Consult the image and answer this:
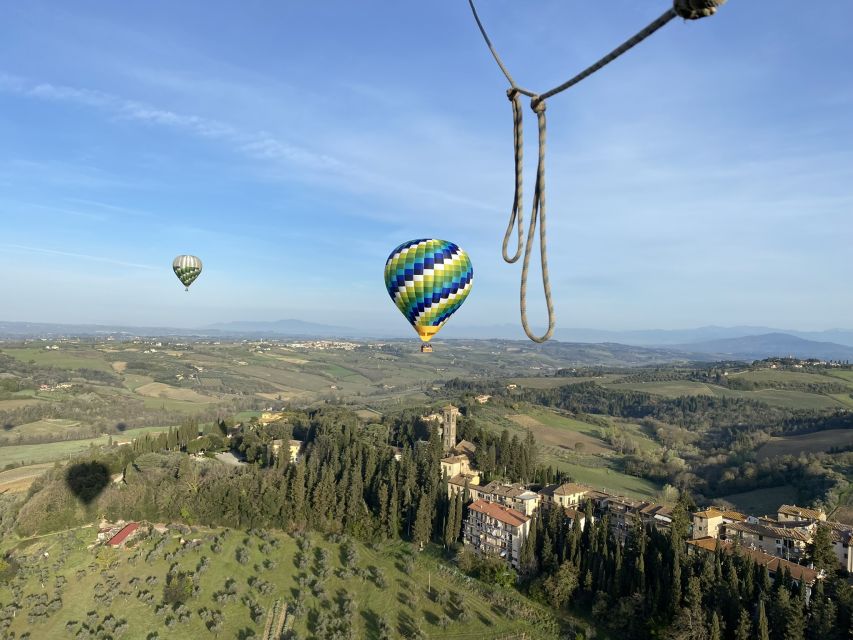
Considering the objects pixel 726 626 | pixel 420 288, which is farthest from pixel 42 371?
pixel 726 626

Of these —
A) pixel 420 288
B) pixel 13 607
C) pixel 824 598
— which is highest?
pixel 420 288

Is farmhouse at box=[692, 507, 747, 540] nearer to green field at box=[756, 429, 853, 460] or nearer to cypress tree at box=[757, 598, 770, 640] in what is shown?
cypress tree at box=[757, 598, 770, 640]

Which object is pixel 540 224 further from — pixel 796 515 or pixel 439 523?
pixel 796 515

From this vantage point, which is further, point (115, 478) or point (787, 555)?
point (115, 478)

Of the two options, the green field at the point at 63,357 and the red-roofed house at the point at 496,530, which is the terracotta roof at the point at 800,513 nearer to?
the red-roofed house at the point at 496,530

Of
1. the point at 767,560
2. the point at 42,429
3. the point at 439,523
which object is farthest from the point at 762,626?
the point at 42,429

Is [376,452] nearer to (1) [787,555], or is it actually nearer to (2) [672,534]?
(2) [672,534]

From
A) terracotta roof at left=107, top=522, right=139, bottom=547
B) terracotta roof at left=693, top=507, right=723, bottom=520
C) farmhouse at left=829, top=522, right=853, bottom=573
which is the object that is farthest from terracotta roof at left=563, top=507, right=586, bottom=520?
terracotta roof at left=107, top=522, right=139, bottom=547
